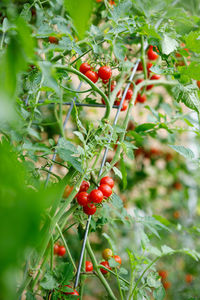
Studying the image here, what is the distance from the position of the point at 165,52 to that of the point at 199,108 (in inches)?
6.7

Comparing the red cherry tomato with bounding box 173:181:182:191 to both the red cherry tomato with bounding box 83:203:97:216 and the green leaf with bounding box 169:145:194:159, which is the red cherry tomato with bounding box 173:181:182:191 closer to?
the green leaf with bounding box 169:145:194:159

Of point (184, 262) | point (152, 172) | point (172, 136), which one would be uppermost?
point (172, 136)

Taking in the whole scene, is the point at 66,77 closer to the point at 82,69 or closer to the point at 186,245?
the point at 82,69

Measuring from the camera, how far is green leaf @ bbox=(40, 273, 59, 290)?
619 millimetres

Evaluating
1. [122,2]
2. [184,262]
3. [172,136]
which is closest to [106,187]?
[122,2]

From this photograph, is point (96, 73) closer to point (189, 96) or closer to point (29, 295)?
point (189, 96)

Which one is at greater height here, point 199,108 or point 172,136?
point 199,108

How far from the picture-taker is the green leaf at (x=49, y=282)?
2.03 feet

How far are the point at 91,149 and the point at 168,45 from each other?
1.01 feet

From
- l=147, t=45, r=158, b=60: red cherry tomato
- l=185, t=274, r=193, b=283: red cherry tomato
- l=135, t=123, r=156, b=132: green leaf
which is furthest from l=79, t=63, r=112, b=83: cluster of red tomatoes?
l=185, t=274, r=193, b=283: red cherry tomato

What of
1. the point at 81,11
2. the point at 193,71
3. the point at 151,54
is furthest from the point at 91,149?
the point at 151,54

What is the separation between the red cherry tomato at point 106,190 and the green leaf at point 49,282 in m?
0.21

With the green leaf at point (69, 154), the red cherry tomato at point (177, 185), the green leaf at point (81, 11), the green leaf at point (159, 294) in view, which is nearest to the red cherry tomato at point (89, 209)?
the green leaf at point (69, 154)

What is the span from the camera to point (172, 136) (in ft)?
4.29
